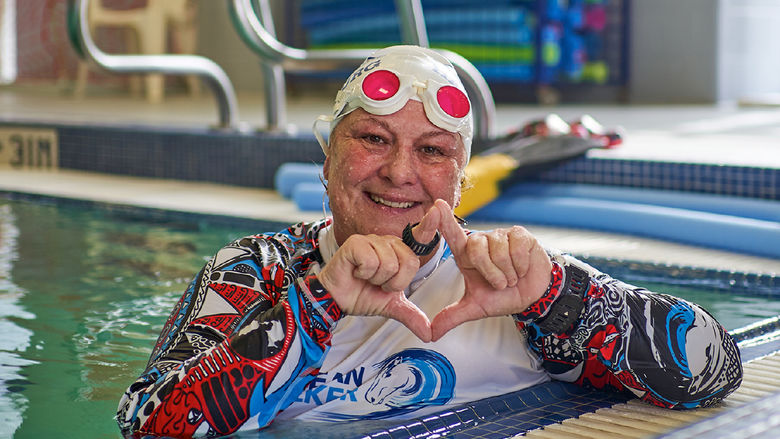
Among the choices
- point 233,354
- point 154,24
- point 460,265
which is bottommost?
point 233,354

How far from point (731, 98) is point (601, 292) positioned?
29.1 feet

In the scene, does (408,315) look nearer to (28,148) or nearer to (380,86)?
(380,86)

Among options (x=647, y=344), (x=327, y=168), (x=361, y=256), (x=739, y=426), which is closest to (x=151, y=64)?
(x=327, y=168)

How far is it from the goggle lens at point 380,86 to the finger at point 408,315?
433mm

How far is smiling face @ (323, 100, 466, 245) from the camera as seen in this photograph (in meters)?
1.98

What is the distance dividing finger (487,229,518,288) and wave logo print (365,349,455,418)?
42 centimetres

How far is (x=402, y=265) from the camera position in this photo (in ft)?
5.41

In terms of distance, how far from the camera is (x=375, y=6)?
11875 millimetres

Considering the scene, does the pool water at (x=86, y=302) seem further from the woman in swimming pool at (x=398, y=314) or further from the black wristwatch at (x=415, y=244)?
the black wristwatch at (x=415, y=244)

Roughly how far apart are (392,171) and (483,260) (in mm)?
346

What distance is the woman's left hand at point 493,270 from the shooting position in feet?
5.58

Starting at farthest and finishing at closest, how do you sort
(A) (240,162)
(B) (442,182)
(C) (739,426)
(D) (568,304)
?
(A) (240,162) → (B) (442,182) → (D) (568,304) → (C) (739,426)

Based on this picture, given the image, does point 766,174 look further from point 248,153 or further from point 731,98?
point 731,98

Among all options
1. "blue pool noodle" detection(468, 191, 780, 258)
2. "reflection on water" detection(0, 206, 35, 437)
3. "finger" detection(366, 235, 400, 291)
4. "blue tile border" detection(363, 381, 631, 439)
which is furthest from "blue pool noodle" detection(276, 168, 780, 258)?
"finger" detection(366, 235, 400, 291)
